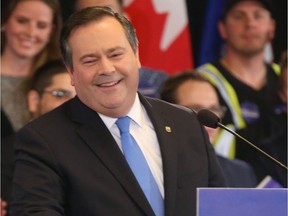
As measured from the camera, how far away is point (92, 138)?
229 centimetres

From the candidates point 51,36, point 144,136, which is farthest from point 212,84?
point 144,136

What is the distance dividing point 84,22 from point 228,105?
2315 mm

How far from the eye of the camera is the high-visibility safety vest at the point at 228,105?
4199mm

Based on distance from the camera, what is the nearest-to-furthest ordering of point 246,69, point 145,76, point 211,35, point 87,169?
point 87,169
point 145,76
point 246,69
point 211,35

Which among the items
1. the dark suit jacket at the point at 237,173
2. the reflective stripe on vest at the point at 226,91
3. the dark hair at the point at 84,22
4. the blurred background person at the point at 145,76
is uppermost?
the dark hair at the point at 84,22

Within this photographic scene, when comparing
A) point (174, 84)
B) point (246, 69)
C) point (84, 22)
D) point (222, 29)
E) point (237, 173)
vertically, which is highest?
point (84, 22)

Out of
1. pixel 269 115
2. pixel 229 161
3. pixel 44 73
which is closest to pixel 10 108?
pixel 44 73

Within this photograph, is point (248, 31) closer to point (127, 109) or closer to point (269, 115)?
point (269, 115)

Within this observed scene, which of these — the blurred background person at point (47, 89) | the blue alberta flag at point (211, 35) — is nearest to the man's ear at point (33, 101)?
the blurred background person at point (47, 89)

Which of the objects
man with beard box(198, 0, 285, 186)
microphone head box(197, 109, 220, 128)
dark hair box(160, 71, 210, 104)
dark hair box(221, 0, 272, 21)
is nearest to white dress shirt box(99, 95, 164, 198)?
microphone head box(197, 109, 220, 128)

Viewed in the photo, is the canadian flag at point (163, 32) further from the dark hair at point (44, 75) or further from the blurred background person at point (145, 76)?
the dark hair at point (44, 75)

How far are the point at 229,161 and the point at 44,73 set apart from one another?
1.01m

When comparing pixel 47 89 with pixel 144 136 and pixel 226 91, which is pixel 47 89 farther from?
pixel 144 136

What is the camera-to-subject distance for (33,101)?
3.73 metres
